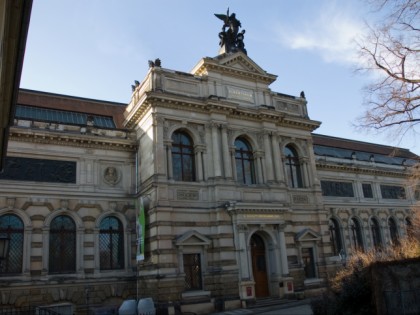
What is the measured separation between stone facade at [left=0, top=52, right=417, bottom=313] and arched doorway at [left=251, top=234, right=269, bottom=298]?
0.31 feet

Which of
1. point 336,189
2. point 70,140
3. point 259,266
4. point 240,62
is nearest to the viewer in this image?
point 70,140

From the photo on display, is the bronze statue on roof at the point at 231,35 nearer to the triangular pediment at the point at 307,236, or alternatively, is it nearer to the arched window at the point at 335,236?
the triangular pediment at the point at 307,236

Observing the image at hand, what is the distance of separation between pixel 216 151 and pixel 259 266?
312 inches

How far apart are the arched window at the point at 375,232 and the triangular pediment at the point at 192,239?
887 inches

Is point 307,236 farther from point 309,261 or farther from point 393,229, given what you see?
point 393,229

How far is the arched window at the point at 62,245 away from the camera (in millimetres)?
23797

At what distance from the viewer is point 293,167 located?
Result: 31203 millimetres

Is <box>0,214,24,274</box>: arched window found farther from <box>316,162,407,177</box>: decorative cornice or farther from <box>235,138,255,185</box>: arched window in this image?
<box>316,162,407,177</box>: decorative cornice

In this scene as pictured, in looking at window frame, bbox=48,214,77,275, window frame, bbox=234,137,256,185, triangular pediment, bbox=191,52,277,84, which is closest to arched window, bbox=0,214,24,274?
window frame, bbox=48,214,77,275

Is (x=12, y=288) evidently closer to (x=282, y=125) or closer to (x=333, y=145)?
(x=282, y=125)

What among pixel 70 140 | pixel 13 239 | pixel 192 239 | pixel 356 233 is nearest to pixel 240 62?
pixel 70 140

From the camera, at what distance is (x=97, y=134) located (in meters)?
26.9

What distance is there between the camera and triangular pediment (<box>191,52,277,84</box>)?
2808 centimetres

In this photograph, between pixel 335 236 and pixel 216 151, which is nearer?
pixel 216 151
